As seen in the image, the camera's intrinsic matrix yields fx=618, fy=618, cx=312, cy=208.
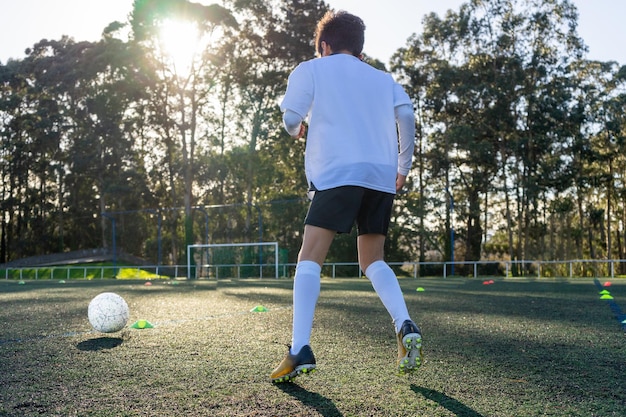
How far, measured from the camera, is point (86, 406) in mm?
2275

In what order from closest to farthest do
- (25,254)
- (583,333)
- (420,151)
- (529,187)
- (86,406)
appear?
1. (86,406)
2. (583,333)
3. (529,187)
4. (420,151)
5. (25,254)

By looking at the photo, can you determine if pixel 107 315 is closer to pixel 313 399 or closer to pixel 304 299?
pixel 304 299

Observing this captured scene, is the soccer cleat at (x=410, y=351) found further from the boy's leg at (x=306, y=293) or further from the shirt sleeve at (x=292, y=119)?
the shirt sleeve at (x=292, y=119)

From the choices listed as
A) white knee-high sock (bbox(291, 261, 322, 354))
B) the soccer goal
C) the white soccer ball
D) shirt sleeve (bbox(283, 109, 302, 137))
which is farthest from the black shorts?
the soccer goal

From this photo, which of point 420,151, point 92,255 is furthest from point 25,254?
point 420,151

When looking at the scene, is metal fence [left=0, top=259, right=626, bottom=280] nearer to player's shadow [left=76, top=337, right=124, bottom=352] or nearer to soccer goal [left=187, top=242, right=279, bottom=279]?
soccer goal [left=187, top=242, right=279, bottom=279]

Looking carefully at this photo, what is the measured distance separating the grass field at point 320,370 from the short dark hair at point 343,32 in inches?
62.7

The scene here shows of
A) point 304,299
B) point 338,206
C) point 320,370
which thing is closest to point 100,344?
point 320,370

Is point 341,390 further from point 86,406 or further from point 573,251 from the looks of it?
point 573,251

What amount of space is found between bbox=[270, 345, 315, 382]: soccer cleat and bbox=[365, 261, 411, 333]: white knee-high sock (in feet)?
1.40

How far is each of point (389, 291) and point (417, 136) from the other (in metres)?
30.2

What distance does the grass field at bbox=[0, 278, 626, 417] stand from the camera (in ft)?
7.41

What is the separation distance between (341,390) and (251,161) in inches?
1168

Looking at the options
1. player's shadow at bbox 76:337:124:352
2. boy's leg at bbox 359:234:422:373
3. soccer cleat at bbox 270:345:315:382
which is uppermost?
boy's leg at bbox 359:234:422:373
